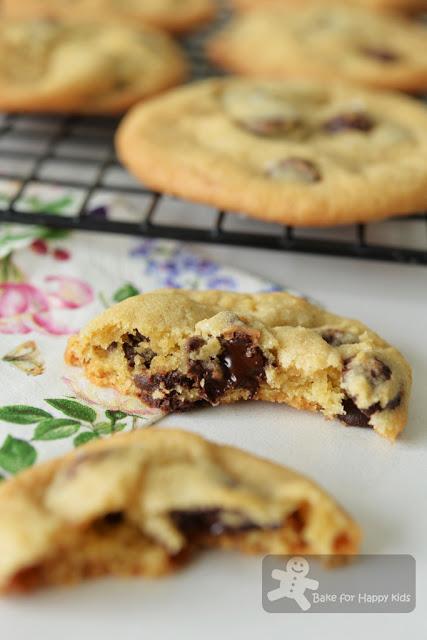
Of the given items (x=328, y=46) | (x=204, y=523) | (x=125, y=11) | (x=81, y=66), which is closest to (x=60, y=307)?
(x=204, y=523)

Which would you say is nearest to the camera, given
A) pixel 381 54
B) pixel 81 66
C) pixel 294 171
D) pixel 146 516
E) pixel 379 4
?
pixel 146 516

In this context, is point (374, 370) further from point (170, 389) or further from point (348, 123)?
point (348, 123)

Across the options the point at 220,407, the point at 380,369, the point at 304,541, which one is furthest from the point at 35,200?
the point at 304,541

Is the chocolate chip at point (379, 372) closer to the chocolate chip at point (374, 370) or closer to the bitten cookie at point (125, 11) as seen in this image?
the chocolate chip at point (374, 370)

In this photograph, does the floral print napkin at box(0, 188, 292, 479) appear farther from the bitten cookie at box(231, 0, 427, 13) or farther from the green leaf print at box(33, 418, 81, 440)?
the bitten cookie at box(231, 0, 427, 13)

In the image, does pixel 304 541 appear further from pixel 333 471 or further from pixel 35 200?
pixel 35 200

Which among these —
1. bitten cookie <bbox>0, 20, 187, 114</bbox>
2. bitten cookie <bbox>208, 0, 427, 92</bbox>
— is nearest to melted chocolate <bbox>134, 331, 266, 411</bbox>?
bitten cookie <bbox>0, 20, 187, 114</bbox>

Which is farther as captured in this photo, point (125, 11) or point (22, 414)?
point (125, 11)

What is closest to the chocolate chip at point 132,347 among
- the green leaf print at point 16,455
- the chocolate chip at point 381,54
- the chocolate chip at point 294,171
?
the green leaf print at point 16,455
